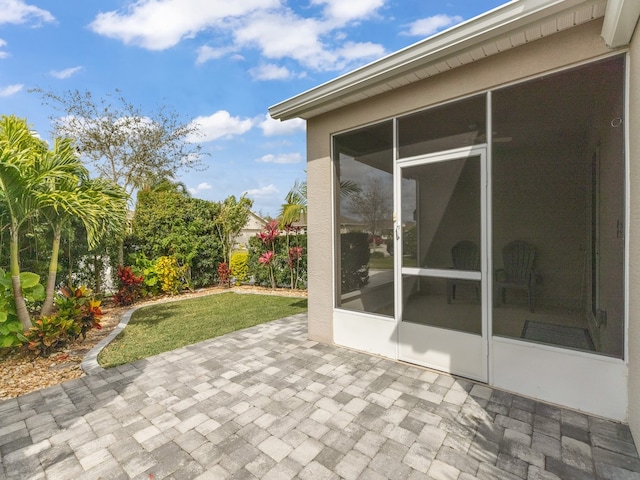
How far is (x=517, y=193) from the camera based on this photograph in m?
3.09

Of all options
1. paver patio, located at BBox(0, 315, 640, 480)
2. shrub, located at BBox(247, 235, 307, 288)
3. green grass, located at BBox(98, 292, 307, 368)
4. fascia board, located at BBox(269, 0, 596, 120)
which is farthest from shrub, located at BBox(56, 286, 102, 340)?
shrub, located at BBox(247, 235, 307, 288)

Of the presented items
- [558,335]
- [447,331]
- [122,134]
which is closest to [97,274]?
[122,134]

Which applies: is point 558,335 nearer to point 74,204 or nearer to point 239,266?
point 74,204

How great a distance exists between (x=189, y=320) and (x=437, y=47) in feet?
20.8

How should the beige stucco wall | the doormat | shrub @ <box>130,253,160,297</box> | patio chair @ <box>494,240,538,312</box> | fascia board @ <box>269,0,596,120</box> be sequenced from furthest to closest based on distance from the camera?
shrub @ <box>130,253,160,297</box> → patio chair @ <box>494,240,538,312</box> → the doormat → fascia board @ <box>269,0,596,120</box> → the beige stucco wall

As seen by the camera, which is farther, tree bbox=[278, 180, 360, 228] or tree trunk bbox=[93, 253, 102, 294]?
tree bbox=[278, 180, 360, 228]

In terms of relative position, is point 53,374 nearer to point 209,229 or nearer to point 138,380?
point 138,380

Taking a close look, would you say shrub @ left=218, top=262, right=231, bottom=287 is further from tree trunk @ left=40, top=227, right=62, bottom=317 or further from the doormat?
the doormat

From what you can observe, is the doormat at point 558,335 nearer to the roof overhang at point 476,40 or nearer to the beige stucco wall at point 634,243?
the beige stucco wall at point 634,243

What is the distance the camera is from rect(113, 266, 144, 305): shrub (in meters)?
7.75

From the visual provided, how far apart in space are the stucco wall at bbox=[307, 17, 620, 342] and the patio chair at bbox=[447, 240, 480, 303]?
1.27 meters

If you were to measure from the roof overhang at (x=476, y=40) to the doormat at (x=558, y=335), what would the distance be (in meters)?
2.55

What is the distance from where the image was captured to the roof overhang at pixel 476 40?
239 cm

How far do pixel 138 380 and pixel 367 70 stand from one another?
465 cm
